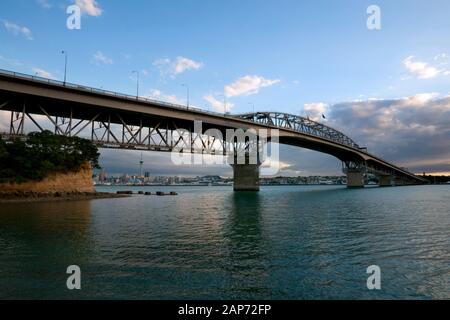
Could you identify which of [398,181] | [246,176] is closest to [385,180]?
[398,181]

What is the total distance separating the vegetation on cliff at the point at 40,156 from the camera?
166 ft

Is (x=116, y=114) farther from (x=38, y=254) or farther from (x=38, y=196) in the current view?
(x=38, y=254)

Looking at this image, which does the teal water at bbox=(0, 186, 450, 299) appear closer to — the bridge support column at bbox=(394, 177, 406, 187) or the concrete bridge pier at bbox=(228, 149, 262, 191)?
the concrete bridge pier at bbox=(228, 149, 262, 191)

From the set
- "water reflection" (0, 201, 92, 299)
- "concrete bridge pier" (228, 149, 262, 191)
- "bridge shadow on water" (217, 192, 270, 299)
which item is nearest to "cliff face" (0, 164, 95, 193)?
"water reflection" (0, 201, 92, 299)

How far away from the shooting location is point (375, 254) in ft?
49.7

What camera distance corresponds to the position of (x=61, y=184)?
5797cm

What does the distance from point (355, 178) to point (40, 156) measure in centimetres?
13918

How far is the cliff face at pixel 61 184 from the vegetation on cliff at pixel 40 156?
92 cm

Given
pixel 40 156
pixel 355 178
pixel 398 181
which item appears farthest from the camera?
pixel 398 181

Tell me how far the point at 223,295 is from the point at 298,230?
13778 mm

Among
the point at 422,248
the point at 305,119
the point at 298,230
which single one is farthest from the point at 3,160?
the point at 305,119

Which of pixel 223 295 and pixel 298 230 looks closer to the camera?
→ pixel 223 295
